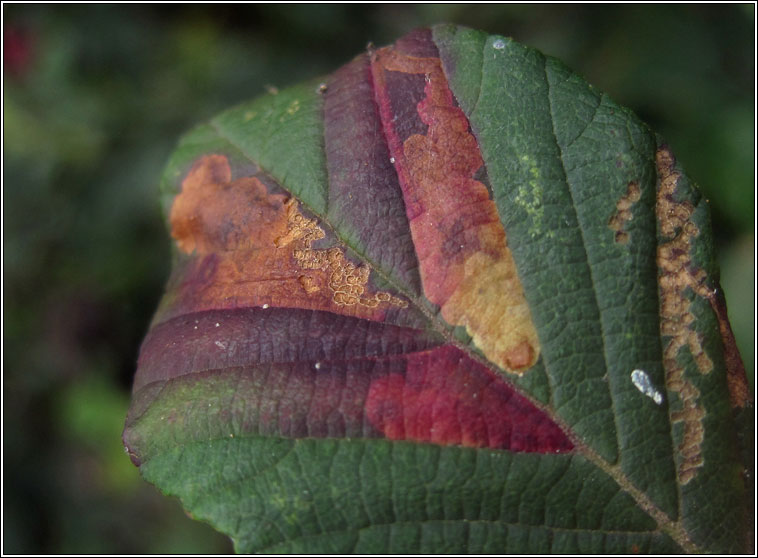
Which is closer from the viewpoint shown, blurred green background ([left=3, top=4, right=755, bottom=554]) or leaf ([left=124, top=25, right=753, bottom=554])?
leaf ([left=124, top=25, right=753, bottom=554])

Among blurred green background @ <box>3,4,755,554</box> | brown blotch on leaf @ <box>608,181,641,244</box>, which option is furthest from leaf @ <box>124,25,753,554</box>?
blurred green background @ <box>3,4,755,554</box>

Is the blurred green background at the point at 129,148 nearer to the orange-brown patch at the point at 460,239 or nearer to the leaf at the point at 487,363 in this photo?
the leaf at the point at 487,363

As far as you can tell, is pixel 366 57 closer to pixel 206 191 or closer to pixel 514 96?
pixel 514 96

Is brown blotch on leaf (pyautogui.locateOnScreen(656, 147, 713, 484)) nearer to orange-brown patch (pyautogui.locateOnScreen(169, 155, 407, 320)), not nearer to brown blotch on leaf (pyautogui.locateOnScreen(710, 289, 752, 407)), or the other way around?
brown blotch on leaf (pyautogui.locateOnScreen(710, 289, 752, 407))

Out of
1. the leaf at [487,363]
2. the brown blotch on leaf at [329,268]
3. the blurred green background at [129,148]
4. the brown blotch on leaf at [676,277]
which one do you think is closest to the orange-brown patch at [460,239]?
the leaf at [487,363]

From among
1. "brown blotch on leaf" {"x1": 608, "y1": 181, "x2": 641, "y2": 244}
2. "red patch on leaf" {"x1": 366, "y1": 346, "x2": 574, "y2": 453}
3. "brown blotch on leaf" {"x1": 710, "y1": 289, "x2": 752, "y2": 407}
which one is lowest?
"red patch on leaf" {"x1": 366, "y1": 346, "x2": 574, "y2": 453}

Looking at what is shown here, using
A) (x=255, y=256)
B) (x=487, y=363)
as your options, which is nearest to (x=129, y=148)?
(x=255, y=256)
